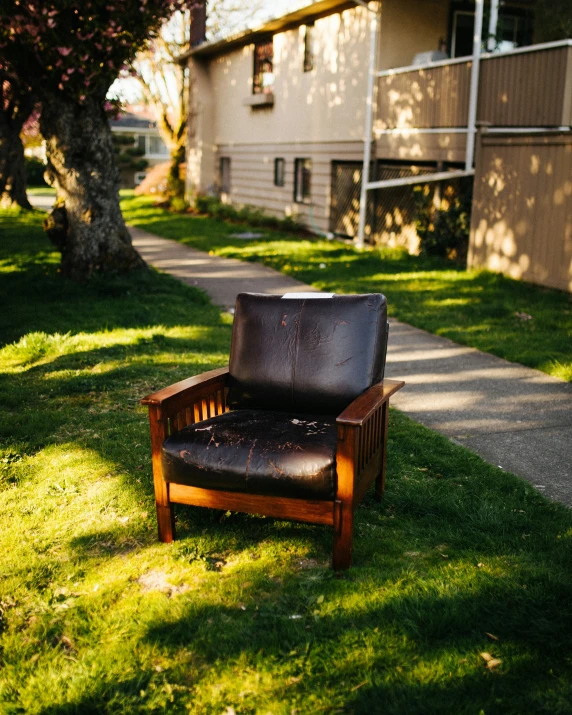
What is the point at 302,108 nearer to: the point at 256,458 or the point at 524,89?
the point at 524,89

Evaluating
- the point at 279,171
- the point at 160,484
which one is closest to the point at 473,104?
the point at 279,171

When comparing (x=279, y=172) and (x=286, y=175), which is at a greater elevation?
(x=279, y=172)

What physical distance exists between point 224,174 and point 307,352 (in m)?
22.2

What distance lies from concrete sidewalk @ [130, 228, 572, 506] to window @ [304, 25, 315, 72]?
11524 mm

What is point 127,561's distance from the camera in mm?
3551

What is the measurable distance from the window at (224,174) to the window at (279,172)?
169 inches

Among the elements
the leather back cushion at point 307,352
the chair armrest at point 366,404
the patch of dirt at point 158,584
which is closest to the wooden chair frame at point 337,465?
the chair armrest at point 366,404

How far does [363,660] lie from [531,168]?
29.8ft

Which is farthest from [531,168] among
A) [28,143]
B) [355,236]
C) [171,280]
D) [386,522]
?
[28,143]

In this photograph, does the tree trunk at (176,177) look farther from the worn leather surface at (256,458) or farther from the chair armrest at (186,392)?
the worn leather surface at (256,458)

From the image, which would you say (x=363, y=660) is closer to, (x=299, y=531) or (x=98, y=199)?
(x=299, y=531)

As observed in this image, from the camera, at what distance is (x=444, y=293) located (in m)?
10.5

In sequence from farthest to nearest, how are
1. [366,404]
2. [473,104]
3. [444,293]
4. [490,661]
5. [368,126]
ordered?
1. [368,126]
2. [473,104]
3. [444,293]
4. [366,404]
5. [490,661]

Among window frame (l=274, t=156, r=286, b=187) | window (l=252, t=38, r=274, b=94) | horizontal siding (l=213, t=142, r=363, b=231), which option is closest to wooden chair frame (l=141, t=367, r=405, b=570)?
horizontal siding (l=213, t=142, r=363, b=231)
